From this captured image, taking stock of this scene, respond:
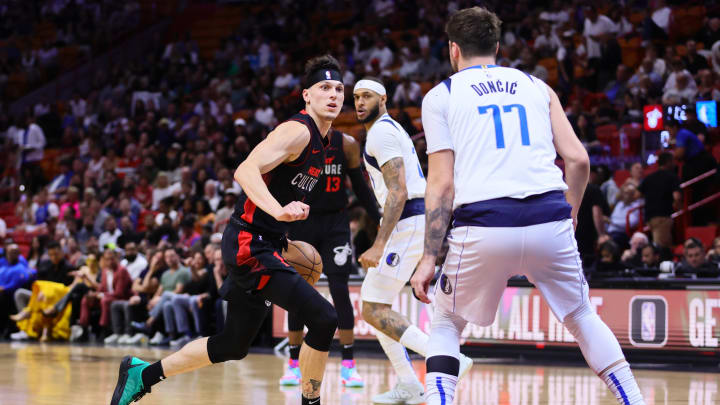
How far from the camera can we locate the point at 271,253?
5.70 m

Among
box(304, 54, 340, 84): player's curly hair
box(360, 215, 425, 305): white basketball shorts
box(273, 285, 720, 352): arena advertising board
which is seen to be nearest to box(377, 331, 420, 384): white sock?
box(360, 215, 425, 305): white basketball shorts

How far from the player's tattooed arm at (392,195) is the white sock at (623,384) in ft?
7.81

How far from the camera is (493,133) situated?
4.40m

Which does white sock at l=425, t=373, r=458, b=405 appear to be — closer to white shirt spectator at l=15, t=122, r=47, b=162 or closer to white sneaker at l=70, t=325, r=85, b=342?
white sneaker at l=70, t=325, r=85, b=342

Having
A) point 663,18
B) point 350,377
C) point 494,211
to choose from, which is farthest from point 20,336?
point 494,211

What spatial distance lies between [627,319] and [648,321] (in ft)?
0.78

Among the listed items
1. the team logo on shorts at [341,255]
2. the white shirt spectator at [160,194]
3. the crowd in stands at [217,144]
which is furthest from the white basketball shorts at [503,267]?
the white shirt spectator at [160,194]

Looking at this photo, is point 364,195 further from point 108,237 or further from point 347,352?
point 108,237

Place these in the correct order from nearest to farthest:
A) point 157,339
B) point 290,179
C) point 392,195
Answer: point 290,179 < point 392,195 < point 157,339

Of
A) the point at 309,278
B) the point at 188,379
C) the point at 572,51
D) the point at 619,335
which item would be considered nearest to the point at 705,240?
the point at 619,335

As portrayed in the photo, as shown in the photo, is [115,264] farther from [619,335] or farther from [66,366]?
[619,335]

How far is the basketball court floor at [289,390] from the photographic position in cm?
747

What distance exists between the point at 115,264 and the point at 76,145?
32.7ft

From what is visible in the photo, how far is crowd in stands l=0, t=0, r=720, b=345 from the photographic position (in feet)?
45.3
